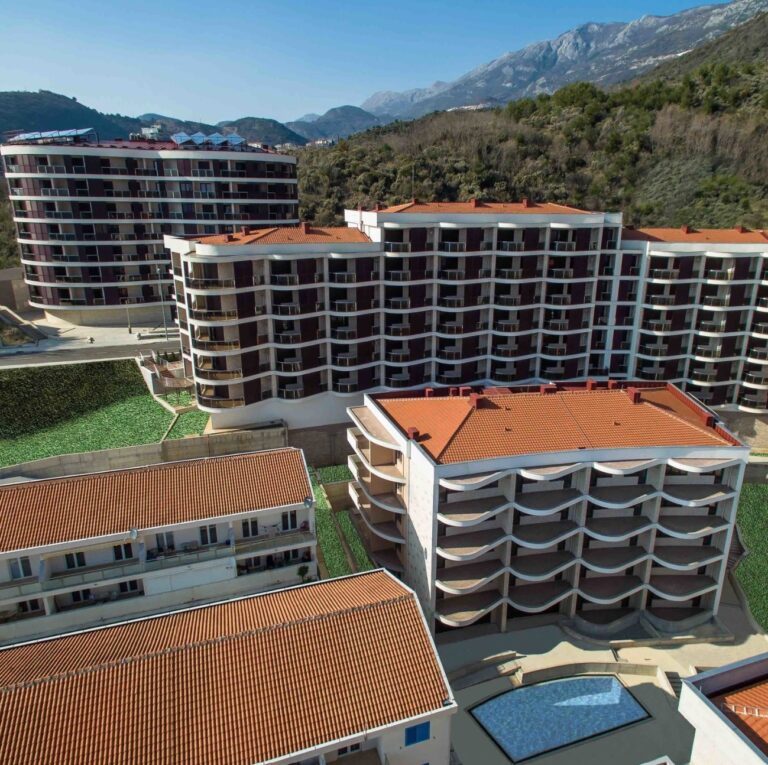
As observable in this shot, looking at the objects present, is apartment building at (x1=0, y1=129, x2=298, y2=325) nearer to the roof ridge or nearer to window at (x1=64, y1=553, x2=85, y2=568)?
window at (x1=64, y1=553, x2=85, y2=568)

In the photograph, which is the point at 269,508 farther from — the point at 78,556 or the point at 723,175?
the point at 723,175

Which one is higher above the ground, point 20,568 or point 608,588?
point 20,568

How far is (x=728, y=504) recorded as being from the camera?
29938 millimetres

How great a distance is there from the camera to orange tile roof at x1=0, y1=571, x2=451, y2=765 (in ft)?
55.7

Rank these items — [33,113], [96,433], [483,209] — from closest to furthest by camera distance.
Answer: [96,433] < [483,209] < [33,113]

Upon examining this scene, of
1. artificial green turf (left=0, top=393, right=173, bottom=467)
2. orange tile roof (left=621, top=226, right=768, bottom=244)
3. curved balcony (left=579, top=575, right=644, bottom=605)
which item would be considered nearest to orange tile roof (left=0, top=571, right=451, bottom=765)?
curved balcony (left=579, top=575, right=644, bottom=605)

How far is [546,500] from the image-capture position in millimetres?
28891

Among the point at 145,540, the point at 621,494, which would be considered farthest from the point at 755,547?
the point at 145,540

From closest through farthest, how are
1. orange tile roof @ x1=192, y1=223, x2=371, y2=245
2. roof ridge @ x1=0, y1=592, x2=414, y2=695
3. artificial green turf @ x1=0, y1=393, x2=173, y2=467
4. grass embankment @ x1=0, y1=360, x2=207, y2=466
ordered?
1. roof ridge @ x1=0, y1=592, x2=414, y2=695
2. artificial green turf @ x1=0, y1=393, x2=173, y2=467
3. grass embankment @ x1=0, y1=360, x2=207, y2=466
4. orange tile roof @ x1=192, y1=223, x2=371, y2=245

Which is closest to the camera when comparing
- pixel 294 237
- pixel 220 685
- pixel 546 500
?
pixel 220 685

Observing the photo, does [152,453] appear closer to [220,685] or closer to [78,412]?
[78,412]

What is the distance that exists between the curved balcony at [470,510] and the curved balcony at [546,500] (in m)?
0.91

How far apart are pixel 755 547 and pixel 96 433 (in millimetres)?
46694

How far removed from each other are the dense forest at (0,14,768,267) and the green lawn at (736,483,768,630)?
184 feet
